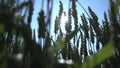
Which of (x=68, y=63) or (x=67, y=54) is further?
(x=67, y=54)

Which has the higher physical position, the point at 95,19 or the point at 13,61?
the point at 95,19

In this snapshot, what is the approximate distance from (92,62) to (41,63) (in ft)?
0.38

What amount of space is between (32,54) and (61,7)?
1469 mm

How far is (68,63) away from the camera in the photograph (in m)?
0.58

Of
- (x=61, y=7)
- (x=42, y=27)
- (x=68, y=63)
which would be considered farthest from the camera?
(x=61, y=7)

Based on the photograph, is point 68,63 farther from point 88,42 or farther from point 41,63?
point 88,42

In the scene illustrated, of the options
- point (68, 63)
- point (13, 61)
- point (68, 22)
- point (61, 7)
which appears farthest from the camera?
point (61, 7)

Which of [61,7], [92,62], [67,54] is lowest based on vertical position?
[92,62]

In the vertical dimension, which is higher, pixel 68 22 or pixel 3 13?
pixel 68 22

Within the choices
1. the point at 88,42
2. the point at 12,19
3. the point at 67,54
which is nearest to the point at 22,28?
the point at 12,19

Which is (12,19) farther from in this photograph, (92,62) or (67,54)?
(67,54)

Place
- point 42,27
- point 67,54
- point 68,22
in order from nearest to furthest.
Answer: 1. point 42,27
2. point 67,54
3. point 68,22

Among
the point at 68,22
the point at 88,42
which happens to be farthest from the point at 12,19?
the point at 88,42

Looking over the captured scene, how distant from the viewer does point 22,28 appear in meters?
0.55
